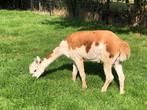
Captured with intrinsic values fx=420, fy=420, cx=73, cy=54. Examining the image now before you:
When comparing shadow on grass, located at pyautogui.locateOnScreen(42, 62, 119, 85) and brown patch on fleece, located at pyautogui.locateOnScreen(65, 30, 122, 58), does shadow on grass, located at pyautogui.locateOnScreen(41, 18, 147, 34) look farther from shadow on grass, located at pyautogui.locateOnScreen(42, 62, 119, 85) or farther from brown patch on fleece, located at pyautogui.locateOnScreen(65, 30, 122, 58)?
brown patch on fleece, located at pyautogui.locateOnScreen(65, 30, 122, 58)

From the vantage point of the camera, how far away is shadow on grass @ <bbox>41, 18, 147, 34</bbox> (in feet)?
71.7

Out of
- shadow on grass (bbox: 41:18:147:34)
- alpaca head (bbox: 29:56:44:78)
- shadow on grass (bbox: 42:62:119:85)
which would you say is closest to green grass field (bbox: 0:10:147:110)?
shadow on grass (bbox: 42:62:119:85)

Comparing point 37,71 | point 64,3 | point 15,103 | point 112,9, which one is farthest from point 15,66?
point 64,3

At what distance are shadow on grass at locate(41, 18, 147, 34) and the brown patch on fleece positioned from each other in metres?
10.2

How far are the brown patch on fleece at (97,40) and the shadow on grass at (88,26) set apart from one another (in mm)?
10170

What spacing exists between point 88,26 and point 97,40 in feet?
38.8

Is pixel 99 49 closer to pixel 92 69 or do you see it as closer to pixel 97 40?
pixel 97 40

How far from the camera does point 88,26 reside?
22.5m

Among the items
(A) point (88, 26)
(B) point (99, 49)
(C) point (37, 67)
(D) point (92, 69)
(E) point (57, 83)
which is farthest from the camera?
Answer: (A) point (88, 26)

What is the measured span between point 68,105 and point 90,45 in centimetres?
170

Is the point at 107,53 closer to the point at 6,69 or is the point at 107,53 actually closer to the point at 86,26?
the point at 6,69

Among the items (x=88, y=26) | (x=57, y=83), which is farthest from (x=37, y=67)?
(x=88, y=26)

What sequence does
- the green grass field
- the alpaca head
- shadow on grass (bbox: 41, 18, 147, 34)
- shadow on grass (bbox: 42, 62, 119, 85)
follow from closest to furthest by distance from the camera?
1. the green grass field
2. the alpaca head
3. shadow on grass (bbox: 42, 62, 119, 85)
4. shadow on grass (bbox: 41, 18, 147, 34)

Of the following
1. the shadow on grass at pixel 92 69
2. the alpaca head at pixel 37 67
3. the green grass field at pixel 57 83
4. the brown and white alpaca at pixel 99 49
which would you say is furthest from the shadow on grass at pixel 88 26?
the brown and white alpaca at pixel 99 49
